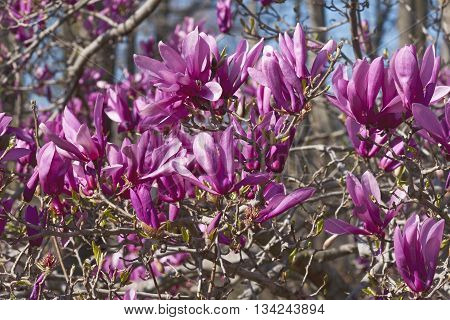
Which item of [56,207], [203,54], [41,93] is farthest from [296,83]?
[41,93]

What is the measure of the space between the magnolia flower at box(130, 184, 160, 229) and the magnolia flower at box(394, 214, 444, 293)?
0.51 m

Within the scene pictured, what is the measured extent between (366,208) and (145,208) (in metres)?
0.48

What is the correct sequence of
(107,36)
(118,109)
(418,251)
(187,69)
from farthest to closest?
(107,36) < (118,109) < (187,69) < (418,251)

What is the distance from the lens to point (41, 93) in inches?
173

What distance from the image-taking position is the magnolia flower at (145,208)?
1.55 metres

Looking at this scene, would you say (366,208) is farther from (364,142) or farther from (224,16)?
(224,16)

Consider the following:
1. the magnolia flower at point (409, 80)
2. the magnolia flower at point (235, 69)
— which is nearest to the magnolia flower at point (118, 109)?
the magnolia flower at point (235, 69)

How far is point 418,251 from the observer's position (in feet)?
4.58

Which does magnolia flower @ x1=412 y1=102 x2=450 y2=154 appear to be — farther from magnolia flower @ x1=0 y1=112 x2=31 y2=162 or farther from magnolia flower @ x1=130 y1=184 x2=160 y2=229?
magnolia flower @ x1=0 y1=112 x2=31 y2=162

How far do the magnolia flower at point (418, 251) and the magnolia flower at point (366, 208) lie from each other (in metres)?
0.18

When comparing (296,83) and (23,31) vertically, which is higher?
(296,83)

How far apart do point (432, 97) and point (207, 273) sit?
1.59 metres

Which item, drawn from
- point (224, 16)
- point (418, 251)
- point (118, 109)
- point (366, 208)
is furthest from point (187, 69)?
point (224, 16)

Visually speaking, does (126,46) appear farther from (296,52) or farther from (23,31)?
(296,52)
